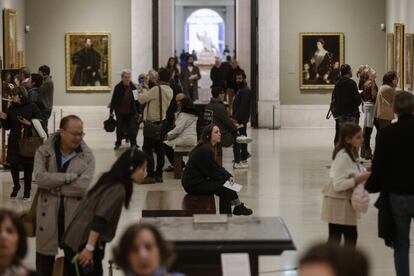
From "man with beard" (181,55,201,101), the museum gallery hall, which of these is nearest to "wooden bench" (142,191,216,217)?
the museum gallery hall

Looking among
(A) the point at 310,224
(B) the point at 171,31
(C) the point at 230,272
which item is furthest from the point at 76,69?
(C) the point at 230,272

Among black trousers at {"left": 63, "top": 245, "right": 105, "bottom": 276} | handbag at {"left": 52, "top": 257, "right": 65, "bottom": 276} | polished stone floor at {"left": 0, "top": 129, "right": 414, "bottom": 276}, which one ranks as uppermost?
black trousers at {"left": 63, "top": 245, "right": 105, "bottom": 276}

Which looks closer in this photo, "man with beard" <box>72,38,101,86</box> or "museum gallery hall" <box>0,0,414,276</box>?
"museum gallery hall" <box>0,0,414,276</box>

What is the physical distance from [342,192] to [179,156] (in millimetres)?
8471

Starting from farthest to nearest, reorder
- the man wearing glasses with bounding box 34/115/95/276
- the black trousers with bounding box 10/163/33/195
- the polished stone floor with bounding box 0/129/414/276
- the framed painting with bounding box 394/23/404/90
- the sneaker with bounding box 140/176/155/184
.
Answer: the framed painting with bounding box 394/23/404/90
the sneaker with bounding box 140/176/155/184
the black trousers with bounding box 10/163/33/195
the polished stone floor with bounding box 0/129/414/276
the man wearing glasses with bounding box 34/115/95/276

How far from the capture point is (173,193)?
12242mm

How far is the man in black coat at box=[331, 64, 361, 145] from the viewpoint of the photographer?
18.6 m

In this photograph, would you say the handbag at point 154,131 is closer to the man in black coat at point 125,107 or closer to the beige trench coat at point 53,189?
the man in black coat at point 125,107

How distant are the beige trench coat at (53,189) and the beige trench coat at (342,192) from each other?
7.53 feet

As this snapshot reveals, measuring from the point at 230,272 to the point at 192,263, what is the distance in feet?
2.62

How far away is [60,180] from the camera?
8219 mm

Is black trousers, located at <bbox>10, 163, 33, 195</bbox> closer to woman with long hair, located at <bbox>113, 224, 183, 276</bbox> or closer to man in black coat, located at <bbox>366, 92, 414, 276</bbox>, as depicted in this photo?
man in black coat, located at <bbox>366, 92, 414, 276</bbox>

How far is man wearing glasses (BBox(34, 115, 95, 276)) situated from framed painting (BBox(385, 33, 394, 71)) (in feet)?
66.0

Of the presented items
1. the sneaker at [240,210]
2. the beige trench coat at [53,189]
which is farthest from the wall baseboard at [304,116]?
the beige trench coat at [53,189]
